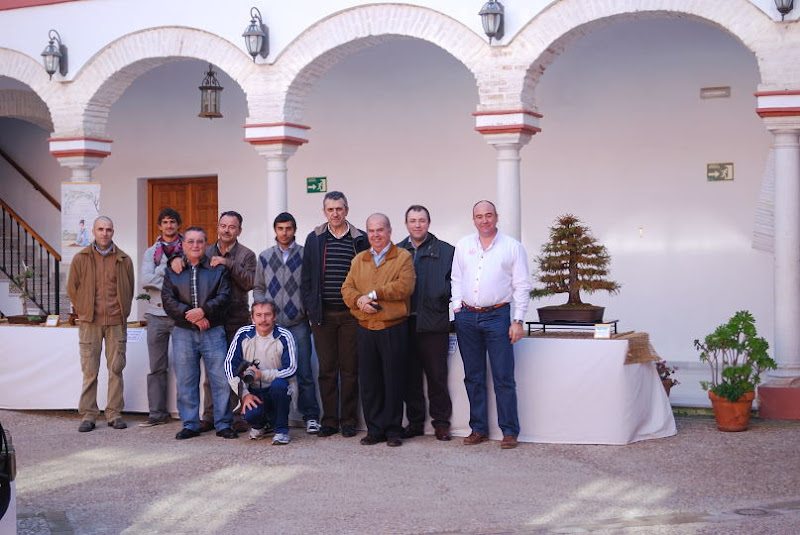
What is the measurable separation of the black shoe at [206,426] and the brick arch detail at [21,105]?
7.46 metres

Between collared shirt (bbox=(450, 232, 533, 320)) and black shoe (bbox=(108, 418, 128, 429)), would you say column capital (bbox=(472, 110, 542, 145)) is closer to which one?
collared shirt (bbox=(450, 232, 533, 320))

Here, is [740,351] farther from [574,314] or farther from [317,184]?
[317,184]

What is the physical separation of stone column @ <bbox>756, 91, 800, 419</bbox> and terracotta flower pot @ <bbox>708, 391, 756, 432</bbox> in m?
0.54

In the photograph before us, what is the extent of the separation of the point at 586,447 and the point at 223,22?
549cm

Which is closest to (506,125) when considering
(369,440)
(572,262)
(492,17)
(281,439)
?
(492,17)

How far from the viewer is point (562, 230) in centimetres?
781

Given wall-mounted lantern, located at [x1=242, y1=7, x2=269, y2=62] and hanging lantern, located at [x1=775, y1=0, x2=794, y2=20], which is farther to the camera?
wall-mounted lantern, located at [x1=242, y1=7, x2=269, y2=62]

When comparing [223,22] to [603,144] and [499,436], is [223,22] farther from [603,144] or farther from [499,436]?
[499,436]

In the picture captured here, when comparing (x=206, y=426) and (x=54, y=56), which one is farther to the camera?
(x=54, y=56)

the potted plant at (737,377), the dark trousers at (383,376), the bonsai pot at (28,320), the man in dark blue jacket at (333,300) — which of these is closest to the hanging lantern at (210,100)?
the bonsai pot at (28,320)

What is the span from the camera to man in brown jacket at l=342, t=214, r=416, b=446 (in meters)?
7.06

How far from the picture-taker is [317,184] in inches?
507

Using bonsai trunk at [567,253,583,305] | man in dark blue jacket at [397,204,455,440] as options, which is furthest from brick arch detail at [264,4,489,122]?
man in dark blue jacket at [397,204,455,440]

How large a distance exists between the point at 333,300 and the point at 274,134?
298 centimetres
